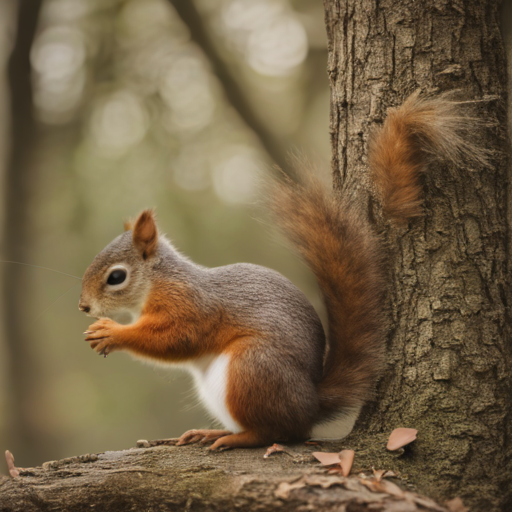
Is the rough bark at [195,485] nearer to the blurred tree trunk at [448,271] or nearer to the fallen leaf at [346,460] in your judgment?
the fallen leaf at [346,460]

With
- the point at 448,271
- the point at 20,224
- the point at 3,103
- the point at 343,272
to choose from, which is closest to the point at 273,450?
the point at 343,272

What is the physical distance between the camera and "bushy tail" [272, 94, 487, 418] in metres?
1.23

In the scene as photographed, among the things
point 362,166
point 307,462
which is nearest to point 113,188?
point 362,166

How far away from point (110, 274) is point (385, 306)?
2.40 feet

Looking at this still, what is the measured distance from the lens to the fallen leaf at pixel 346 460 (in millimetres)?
1080

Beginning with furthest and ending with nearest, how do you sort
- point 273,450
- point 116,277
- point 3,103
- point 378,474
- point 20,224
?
1. point 20,224
2. point 3,103
3. point 116,277
4. point 273,450
5. point 378,474

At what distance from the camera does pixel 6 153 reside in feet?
10.5

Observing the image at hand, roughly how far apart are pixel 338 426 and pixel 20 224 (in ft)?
8.69

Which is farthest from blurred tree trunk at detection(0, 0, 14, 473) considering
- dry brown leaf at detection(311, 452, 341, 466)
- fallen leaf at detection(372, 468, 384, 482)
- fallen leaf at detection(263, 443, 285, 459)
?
fallen leaf at detection(372, 468, 384, 482)

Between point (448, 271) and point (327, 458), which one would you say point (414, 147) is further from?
point (327, 458)

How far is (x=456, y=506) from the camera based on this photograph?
1.07 meters

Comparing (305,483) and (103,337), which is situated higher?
(103,337)

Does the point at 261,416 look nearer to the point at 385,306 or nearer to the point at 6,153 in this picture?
the point at 385,306

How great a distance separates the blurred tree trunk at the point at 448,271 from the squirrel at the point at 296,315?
59 mm
